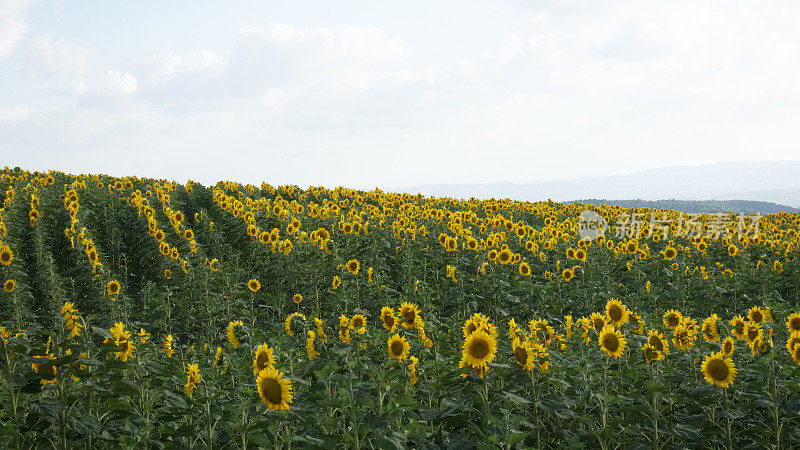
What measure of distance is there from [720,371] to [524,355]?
6.43 ft

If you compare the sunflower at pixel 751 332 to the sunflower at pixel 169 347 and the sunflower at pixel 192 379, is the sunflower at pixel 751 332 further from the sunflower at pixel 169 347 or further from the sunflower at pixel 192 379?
the sunflower at pixel 169 347

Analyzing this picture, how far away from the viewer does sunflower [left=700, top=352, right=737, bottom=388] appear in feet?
14.9

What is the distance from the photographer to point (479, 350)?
389cm

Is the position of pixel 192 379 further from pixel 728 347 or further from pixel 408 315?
pixel 728 347

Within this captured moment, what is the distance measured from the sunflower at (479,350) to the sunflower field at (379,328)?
0.02 meters

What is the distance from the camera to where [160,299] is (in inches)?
382

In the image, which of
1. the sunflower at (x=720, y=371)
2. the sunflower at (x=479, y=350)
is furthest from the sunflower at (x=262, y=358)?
the sunflower at (x=720, y=371)

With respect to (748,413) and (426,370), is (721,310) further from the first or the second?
(426,370)

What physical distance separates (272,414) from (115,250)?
12689mm

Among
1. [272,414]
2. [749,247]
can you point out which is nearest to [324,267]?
[272,414]

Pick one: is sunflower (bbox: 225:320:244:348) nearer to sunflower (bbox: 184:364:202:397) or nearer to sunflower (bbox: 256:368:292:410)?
sunflower (bbox: 184:364:202:397)

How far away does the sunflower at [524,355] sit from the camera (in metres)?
4.00

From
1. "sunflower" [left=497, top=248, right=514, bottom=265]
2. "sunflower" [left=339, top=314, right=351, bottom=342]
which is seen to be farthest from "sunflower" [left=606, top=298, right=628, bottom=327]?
"sunflower" [left=497, top=248, right=514, bottom=265]

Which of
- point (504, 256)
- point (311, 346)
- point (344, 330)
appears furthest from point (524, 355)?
point (504, 256)
